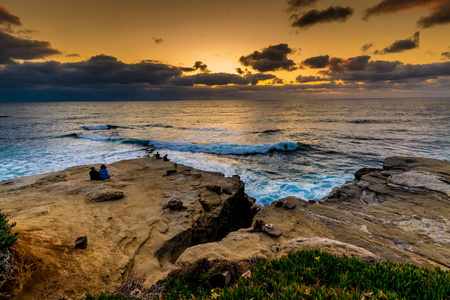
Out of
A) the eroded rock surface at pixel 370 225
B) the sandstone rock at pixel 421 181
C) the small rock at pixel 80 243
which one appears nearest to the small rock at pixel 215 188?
the eroded rock surface at pixel 370 225

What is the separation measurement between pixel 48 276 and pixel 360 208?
12.1 m

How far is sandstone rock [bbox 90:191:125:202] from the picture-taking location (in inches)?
360

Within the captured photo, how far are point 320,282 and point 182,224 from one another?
18.0 ft

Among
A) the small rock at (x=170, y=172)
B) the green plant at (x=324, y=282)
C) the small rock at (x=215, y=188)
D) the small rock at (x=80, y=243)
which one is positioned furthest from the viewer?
the small rock at (x=170, y=172)

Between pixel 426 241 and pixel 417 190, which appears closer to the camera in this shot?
pixel 426 241

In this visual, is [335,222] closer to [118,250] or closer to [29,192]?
[118,250]

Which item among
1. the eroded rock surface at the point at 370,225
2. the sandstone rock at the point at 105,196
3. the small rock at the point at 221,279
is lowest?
the eroded rock surface at the point at 370,225

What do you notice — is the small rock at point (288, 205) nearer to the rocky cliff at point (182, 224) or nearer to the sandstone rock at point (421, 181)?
the rocky cliff at point (182, 224)

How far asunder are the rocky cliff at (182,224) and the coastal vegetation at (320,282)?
1155mm

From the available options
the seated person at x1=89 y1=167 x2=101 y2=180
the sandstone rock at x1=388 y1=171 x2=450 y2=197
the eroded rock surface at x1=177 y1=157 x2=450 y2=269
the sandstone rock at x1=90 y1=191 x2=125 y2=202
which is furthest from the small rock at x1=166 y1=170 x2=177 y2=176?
the sandstone rock at x1=388 y1=171 x2=450 y2=197

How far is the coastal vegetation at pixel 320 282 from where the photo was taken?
275 centimetres

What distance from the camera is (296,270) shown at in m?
3.78

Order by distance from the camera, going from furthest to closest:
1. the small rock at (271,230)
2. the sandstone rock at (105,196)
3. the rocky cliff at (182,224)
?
the sandstone rock at (105,196)
the small rock at (271,230)
the rocky cliff at (182,224)

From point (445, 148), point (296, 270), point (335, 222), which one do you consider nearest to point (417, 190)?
point (335, 222)
